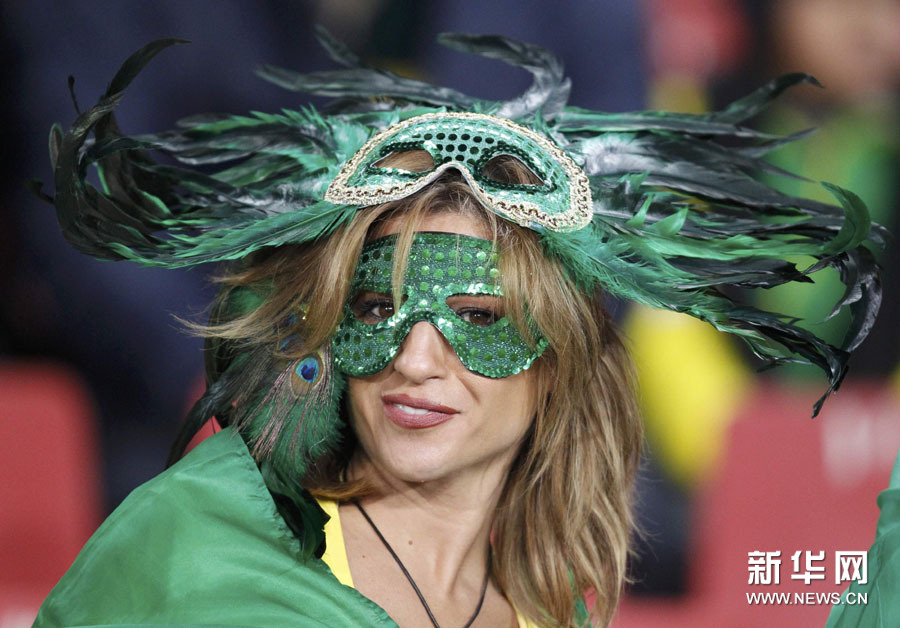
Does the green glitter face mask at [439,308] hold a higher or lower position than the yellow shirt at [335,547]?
higher

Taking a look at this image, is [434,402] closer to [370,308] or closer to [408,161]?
[370,308]

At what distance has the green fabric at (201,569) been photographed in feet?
5.08

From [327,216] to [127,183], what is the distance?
1.37 ft

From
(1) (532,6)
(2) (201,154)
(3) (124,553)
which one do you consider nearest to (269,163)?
(2) (201,154)

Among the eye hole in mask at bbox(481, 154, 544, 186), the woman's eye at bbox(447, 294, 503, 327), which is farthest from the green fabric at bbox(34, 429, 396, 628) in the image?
the eye hole in mask at bbox(481, 154, 544, 186)

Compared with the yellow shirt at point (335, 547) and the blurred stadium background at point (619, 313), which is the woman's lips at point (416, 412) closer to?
the yellow shirt at point (335, 547)

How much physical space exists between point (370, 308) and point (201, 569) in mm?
523

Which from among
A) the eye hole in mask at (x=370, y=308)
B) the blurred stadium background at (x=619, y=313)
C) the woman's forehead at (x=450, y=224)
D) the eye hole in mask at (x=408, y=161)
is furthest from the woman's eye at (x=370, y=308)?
the blurred stadium background at (x=619, y=313)

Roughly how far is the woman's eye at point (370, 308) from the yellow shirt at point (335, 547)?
1.12 feet

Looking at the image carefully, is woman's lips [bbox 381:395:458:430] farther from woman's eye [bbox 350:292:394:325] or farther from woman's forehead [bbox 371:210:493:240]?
woman's forehead [bbox 371:210:493:240]

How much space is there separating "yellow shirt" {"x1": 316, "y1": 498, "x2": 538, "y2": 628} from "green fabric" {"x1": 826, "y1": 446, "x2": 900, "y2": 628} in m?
0.84

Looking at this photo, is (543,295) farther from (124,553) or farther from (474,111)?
(124,553)

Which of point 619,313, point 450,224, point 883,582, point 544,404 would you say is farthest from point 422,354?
point 619,313

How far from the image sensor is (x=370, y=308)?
1.78 metres
